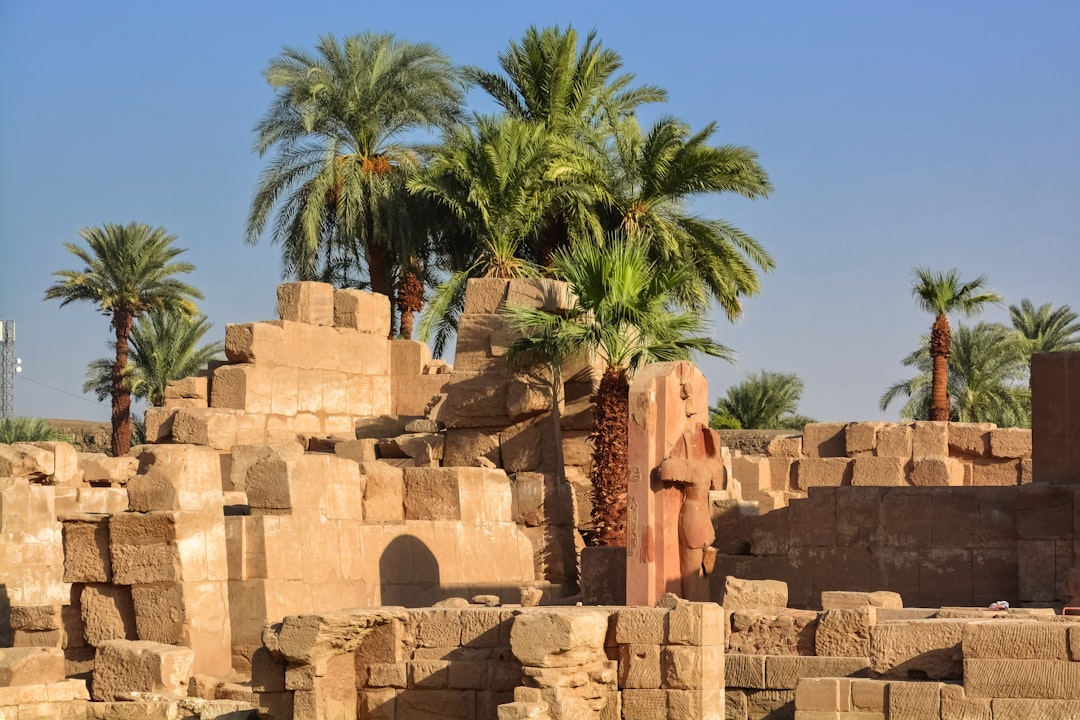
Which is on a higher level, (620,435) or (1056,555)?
(620,435)

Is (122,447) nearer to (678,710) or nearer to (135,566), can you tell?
(135,566)

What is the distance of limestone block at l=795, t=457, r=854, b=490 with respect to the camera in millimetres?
Answer: 24875

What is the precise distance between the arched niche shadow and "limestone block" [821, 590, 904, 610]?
474cm

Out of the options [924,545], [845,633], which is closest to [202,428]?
[924,545]

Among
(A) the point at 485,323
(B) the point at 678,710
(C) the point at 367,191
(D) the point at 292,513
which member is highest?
(C) the point at 367,191

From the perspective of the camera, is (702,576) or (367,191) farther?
(367,191)

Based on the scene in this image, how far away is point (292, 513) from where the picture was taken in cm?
1492

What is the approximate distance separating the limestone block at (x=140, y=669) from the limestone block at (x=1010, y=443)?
Result: 13.7 meters

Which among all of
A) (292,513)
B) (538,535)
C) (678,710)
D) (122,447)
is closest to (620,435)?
(538,535)

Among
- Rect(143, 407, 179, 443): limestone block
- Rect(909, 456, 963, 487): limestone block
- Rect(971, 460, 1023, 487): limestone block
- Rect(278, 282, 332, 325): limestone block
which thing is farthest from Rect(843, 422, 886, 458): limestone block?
Rect(143, 407, 179, 443): limestone block

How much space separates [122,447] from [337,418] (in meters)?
9.49

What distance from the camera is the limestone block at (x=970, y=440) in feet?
78.3

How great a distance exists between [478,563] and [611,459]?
6.13 ft

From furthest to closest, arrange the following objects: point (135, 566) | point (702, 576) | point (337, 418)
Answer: point (337, 418) < point (702, 576) < point (135, 566)
